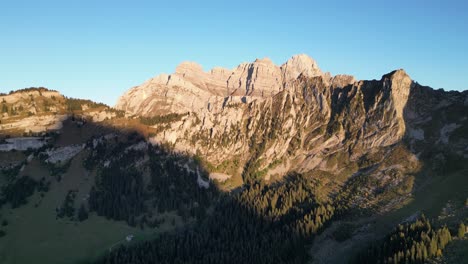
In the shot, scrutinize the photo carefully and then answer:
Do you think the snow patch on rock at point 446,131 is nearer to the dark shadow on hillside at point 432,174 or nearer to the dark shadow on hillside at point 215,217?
the dark shadow on hillside at point 432,174

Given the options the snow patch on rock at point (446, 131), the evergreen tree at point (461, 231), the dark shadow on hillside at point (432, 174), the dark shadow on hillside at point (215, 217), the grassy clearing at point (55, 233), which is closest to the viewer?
the evergreen tree at point (461, 231)

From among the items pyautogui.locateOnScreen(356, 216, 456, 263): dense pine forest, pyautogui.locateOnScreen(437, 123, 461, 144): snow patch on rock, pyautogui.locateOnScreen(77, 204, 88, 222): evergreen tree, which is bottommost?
pyautogui.locateOnScreen(356, 216, 456, 263): dense pine forest

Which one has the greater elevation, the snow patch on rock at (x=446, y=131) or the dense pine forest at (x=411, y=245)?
the snow patch on rock at (x=446, y=131)

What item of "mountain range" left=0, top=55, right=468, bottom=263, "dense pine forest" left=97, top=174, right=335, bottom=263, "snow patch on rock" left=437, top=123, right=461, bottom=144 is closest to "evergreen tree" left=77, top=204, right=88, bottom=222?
"mountain range" left=0, top=55, right=468, bottom=263

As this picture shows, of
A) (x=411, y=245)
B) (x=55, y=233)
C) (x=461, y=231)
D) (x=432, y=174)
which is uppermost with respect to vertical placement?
(x=432, y=174)

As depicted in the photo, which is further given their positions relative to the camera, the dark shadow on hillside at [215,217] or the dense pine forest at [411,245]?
the dark shadow on hillside at [215,217]

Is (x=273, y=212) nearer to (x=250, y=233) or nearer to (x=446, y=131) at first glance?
(x=250, y=233)

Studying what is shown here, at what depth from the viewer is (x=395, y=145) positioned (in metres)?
192

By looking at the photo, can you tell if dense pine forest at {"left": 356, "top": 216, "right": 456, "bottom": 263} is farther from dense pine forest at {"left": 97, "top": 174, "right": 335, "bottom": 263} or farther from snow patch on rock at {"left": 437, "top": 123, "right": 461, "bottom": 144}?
snow patch on rock at {"left": 437, "top": 123, "right": 461, "bottom": 144}

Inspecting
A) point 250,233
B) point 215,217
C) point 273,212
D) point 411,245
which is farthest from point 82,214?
point 411,245

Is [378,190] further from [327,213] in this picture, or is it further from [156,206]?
[156,206]

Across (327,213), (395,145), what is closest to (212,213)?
(327,213)

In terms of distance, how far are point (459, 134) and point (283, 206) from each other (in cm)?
8814

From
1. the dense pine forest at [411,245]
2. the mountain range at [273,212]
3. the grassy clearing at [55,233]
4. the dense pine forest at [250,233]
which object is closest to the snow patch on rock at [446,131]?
the mountain range at [273,212]
